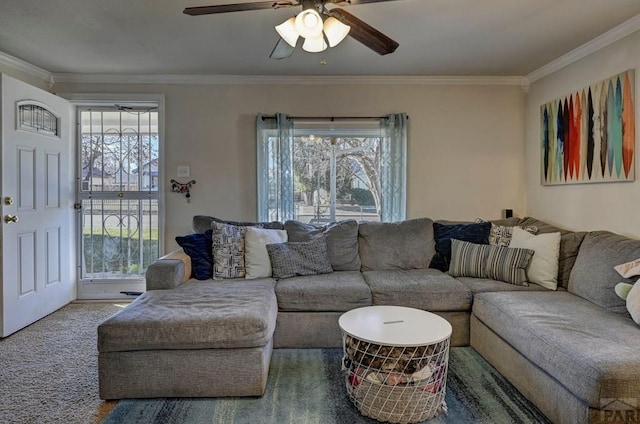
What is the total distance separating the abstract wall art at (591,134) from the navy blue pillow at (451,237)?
863 mm

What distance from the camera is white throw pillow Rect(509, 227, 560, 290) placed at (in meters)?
2.71

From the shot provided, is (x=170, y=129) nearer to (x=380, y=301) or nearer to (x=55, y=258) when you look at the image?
(x=55, y=258)

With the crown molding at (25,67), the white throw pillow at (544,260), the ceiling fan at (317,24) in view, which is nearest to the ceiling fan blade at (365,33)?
the ceiling fan at (317,24)

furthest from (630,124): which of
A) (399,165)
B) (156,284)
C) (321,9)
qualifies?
(156,284)

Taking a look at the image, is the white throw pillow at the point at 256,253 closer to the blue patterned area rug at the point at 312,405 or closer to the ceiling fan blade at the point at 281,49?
the blue patterned area rug at the point at 312,405

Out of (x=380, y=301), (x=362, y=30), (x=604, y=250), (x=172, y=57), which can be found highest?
(x=172, y=57)

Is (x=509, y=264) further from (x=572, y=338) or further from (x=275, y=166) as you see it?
(x=275, y=166)

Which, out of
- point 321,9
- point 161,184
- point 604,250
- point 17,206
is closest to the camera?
point 321,9

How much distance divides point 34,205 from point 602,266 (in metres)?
4.44

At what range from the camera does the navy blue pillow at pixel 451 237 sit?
319 cm

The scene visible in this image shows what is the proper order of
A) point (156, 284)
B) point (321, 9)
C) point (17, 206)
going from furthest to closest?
point (17, 206), point (156, 284), point (321, 9)

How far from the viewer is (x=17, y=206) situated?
3.05m

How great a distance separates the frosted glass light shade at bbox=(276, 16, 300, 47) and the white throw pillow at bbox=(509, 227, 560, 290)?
230 centimetres

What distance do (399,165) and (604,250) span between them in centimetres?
183
